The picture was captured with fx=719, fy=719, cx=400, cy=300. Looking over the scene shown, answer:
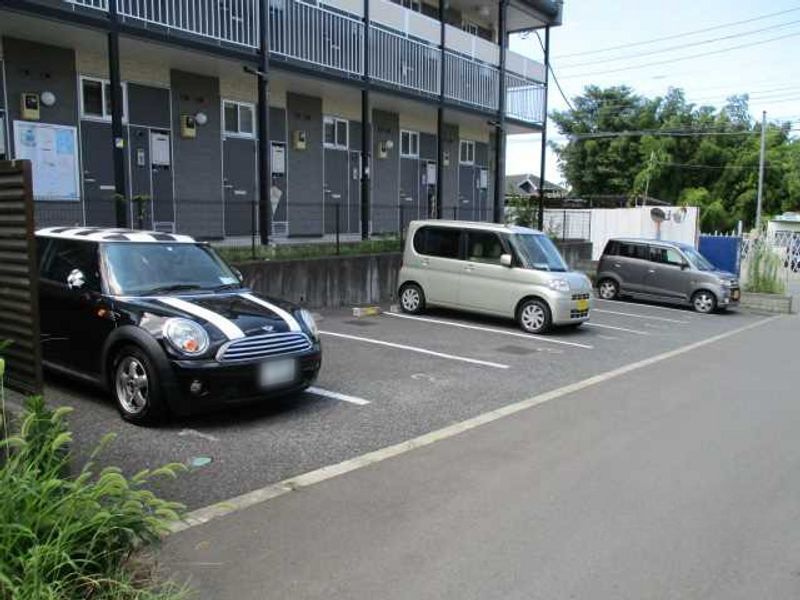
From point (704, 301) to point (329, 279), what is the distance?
376 inches

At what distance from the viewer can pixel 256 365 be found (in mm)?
6316

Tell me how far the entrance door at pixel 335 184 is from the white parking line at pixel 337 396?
1175cm

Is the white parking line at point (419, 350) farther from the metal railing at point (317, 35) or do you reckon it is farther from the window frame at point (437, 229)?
the metal railing at point (317, 35)

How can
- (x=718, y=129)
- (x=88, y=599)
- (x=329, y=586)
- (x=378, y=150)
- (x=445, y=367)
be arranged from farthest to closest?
(x=718, y=129), (x=378, y=150), (x=445, y=367), (x=329, y=586), (x=88, y=599)

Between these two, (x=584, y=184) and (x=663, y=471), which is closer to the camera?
(x=663, y=471)

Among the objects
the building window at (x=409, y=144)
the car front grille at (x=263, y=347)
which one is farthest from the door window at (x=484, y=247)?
the building window at (x=409, y=144)

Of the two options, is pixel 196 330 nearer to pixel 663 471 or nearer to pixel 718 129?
pixel 663 471

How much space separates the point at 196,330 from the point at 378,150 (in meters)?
15.5

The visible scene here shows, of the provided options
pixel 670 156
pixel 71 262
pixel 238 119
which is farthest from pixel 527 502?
pixel 670 156

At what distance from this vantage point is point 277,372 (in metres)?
6.51

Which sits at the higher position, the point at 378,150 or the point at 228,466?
the point at 378,150

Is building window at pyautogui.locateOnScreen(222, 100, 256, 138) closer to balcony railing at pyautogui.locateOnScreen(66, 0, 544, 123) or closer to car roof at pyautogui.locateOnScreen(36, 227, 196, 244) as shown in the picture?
balcony railing at pyautogui.locateOnScreen(66, 0, 544, 123)

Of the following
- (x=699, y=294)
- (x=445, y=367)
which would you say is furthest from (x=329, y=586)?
(x=699, y=294)

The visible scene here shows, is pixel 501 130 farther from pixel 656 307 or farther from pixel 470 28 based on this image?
pixel 656 307
